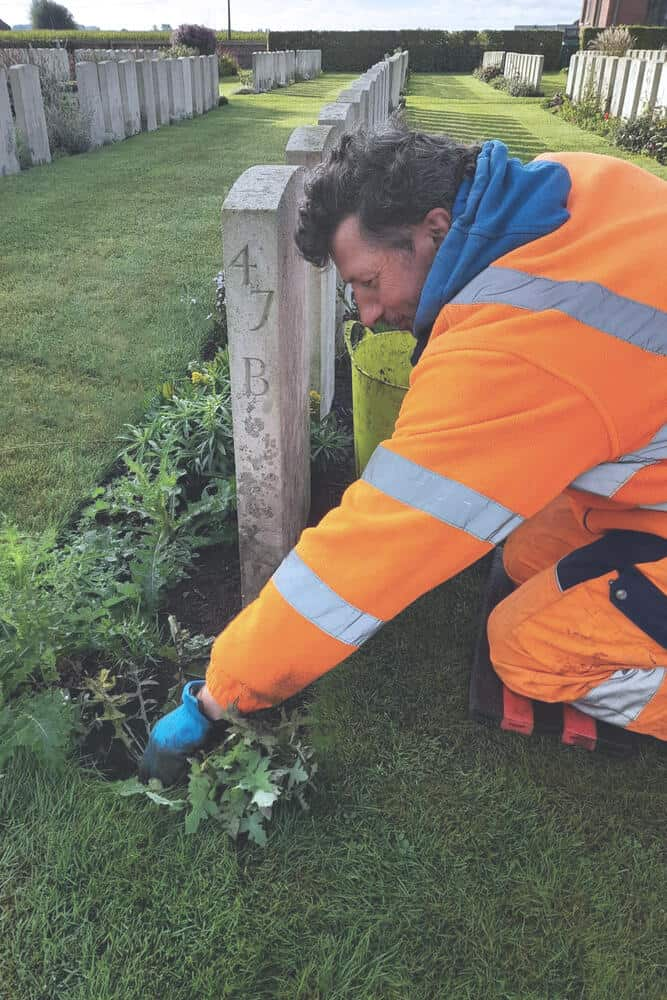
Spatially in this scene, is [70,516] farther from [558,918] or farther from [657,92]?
[657,92]

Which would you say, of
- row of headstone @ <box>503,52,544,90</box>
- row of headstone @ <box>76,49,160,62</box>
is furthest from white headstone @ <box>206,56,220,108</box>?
row of headstone @ <box>503,52,544,90</box>

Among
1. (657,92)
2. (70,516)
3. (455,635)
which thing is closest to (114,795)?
(455,635)

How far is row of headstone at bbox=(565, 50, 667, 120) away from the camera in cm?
1102

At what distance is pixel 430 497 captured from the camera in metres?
1.33

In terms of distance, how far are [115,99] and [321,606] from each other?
469 inches

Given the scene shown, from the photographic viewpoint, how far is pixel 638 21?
3400 cm

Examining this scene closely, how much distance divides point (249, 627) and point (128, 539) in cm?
119

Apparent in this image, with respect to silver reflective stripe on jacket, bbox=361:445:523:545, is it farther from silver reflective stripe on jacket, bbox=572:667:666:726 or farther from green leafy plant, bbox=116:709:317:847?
silver reflective stripe on jacket, bbox=572:667:666:726

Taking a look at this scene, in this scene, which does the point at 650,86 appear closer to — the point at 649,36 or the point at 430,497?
the point at 430,497

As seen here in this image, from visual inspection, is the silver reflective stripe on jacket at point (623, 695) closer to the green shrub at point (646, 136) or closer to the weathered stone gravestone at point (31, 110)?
the weathered stone gravestone at point (31, 110)

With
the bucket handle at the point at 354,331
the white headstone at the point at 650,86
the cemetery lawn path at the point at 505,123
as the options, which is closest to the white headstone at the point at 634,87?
the white headstone at the point at 650,86

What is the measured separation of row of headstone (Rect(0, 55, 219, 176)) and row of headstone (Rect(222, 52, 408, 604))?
748cm

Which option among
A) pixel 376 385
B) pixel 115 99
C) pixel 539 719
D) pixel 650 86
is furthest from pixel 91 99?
pixel 539 719

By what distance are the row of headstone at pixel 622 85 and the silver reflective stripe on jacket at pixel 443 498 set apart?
1181 cm
